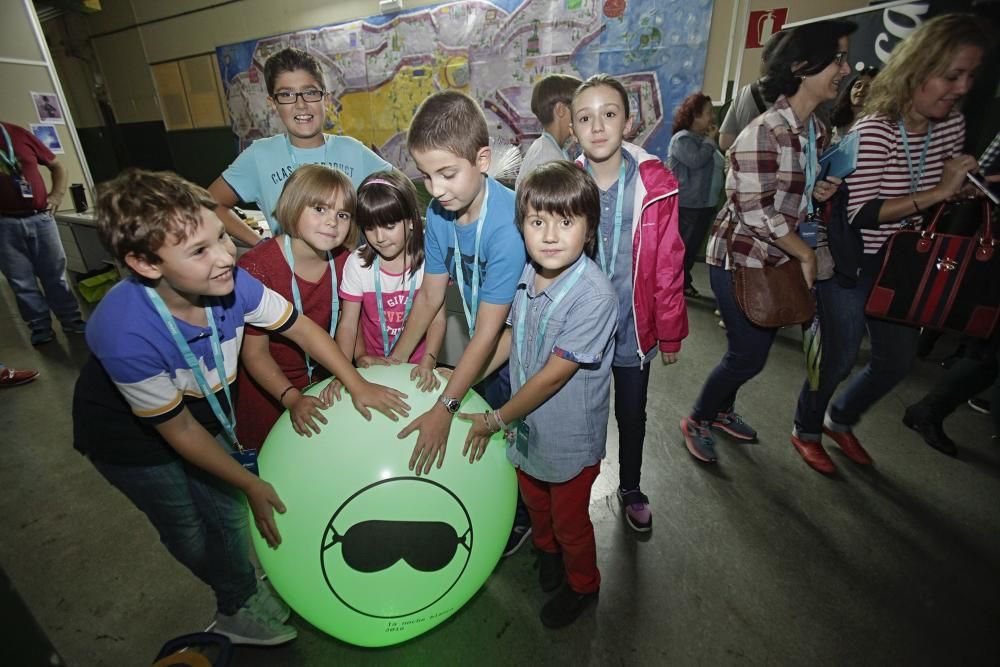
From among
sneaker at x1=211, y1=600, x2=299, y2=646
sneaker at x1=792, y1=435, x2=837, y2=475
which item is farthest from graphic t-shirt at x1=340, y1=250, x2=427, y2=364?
sneaker at x1=792, y1=435, x2=837, y2=475

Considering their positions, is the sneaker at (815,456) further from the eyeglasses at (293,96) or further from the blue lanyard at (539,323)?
the eyeglasses at (293,96)

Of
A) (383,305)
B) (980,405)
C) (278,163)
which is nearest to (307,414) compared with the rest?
(383,305)

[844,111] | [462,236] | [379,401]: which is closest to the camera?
[379,401]

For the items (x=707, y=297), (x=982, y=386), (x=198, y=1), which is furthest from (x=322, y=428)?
(x=198, y=1)

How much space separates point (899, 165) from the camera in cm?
158

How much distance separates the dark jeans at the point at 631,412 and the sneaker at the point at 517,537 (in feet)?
1.43

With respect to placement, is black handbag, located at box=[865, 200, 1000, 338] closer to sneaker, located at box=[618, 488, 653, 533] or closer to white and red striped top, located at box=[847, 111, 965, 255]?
white and red striped top, located at box=[847, 111, 965, 255]

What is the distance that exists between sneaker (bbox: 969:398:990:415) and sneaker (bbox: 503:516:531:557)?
2567mm

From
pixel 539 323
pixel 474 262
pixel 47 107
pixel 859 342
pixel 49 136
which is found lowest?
pixel 859 342

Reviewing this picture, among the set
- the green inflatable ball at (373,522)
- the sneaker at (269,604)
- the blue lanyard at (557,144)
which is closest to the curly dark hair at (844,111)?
the blue lanyard at (557,144)

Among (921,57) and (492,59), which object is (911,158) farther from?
(492,59)

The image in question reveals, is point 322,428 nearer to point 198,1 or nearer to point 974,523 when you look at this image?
point 974,523

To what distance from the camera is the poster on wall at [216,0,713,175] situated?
391cm

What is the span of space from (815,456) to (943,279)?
899 mm
